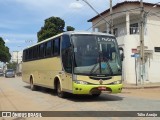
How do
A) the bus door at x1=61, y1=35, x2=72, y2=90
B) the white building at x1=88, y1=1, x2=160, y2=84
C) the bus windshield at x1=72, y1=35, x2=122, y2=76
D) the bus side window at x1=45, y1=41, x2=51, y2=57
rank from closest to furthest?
the bus windshield at x1=72, y1=35, x2=122, y2=76 → the bus door at x1=61, y1=35, x2=72, y2=90 → the bus side window at x1=45, y1=41, x2=51, y2=57 → the white building at x1=88, y1=1, x2=160, y2=84

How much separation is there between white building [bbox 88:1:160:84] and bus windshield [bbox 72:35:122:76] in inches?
650

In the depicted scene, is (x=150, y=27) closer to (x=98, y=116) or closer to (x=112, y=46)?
(x=112, y=46)

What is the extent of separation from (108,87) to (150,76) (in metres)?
19.6

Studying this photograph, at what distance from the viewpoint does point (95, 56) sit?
16562 millimetres

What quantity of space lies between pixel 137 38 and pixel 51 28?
2385 cm

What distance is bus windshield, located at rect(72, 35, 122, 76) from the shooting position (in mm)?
16375

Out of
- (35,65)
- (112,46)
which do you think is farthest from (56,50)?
(35,65)


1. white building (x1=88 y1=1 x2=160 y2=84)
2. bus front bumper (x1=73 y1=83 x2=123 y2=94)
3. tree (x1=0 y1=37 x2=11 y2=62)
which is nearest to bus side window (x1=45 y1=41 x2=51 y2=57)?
bus front bumper (x1=73 y1=83 x2=123 y2=94)

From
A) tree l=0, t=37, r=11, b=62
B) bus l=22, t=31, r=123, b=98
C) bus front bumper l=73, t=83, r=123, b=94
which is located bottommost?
bus front bumper l=73, t=83, r=123, b=94

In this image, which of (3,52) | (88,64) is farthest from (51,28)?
(88,64)

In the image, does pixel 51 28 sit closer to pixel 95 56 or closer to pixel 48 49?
pixel 48 49

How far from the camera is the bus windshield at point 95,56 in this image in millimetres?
16375

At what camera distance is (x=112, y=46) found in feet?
56.7

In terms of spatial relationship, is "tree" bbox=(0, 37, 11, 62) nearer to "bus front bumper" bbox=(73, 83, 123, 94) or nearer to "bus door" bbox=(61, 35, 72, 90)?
"bus door" bbox=(61, 35, 72, 90)
